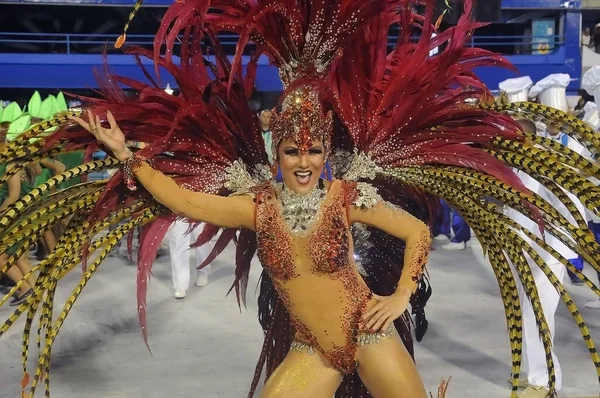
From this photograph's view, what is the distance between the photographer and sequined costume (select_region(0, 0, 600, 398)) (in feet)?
6.91

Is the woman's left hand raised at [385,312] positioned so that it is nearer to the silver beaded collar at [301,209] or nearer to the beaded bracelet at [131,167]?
the silver beaded collar at [301,209]

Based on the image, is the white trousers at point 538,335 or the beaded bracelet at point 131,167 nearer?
the beaded bracelet at point 131,167

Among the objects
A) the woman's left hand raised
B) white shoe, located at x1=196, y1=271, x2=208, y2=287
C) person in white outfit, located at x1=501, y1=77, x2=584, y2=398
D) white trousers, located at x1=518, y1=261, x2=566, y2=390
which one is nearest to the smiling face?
the woman's left hand raised

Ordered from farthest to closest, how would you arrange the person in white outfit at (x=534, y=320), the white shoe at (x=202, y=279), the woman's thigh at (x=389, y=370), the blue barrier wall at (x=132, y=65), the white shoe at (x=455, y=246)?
the blue barrier wall at (x=132, y=65), the white shoe at (x=455, y=246), the white shoe at (x=202, y=279), the person in white outfit at (x=534, y=320), the woman's thigh at (x=389, y=370)

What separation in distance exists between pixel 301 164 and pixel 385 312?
48 cm

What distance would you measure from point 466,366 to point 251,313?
6.12 feet

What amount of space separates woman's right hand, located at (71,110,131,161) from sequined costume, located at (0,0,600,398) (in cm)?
7

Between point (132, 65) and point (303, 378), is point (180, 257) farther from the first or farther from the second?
point (132, 65)

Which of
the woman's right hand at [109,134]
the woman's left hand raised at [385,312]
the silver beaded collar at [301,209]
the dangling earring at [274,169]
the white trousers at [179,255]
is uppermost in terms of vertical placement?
the woman's right hand at [109,134]

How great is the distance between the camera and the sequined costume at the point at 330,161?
2.11m

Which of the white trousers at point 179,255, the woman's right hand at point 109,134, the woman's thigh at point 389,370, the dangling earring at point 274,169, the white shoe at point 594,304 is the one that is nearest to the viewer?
the woman's right hand at point 109,134

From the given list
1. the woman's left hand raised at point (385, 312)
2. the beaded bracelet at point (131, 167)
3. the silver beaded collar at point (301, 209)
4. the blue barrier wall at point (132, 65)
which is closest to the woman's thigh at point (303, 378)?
the woman's left hand raised at point (385, 312)

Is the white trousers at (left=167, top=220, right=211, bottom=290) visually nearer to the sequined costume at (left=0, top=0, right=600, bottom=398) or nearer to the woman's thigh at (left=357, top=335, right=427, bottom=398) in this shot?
the sequined costume at (left=0, top=0, right=600, bottom=398)

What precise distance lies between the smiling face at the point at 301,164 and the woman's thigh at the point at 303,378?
498 millimetres
